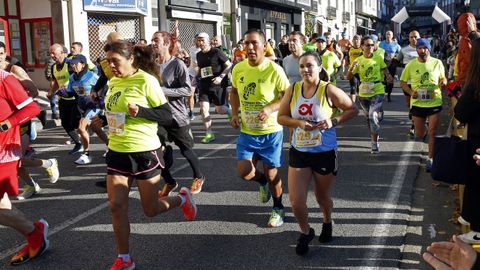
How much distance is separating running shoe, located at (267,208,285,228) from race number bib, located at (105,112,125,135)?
1.77 m

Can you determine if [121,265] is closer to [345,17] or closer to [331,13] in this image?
[331,13]

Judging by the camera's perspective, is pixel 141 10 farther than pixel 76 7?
Yes

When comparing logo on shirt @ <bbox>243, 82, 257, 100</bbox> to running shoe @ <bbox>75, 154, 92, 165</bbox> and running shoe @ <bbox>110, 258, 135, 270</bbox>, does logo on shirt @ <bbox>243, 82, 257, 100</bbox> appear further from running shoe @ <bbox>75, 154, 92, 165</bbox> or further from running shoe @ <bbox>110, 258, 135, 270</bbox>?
running shoe @ <bbox>75, 154, 92, 165</bbox>

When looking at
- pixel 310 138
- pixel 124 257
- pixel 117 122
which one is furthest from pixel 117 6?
pixel 124 257

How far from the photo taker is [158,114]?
13.3 feet

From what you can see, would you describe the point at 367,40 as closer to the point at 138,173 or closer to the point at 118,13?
the point at 138,173

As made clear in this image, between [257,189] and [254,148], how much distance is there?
1.44 meters

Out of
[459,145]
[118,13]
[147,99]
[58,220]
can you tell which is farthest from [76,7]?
[459,145]

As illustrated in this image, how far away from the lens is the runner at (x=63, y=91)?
26.6ft

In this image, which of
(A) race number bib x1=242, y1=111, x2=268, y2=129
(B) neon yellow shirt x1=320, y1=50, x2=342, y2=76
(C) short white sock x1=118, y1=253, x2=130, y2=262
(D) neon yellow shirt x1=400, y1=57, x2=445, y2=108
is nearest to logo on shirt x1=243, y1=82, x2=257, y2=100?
(A) race number bib x1=242, y1=111, x2=268, y2=129

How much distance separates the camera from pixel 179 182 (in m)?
6.79

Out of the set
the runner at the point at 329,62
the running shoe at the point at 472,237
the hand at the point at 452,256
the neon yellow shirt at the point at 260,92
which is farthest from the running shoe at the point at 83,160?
the hand at the point at 452,256

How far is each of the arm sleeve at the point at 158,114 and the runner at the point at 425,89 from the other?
4.09m

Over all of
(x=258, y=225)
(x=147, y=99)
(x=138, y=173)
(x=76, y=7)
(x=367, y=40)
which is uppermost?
(x=76, y=7)
